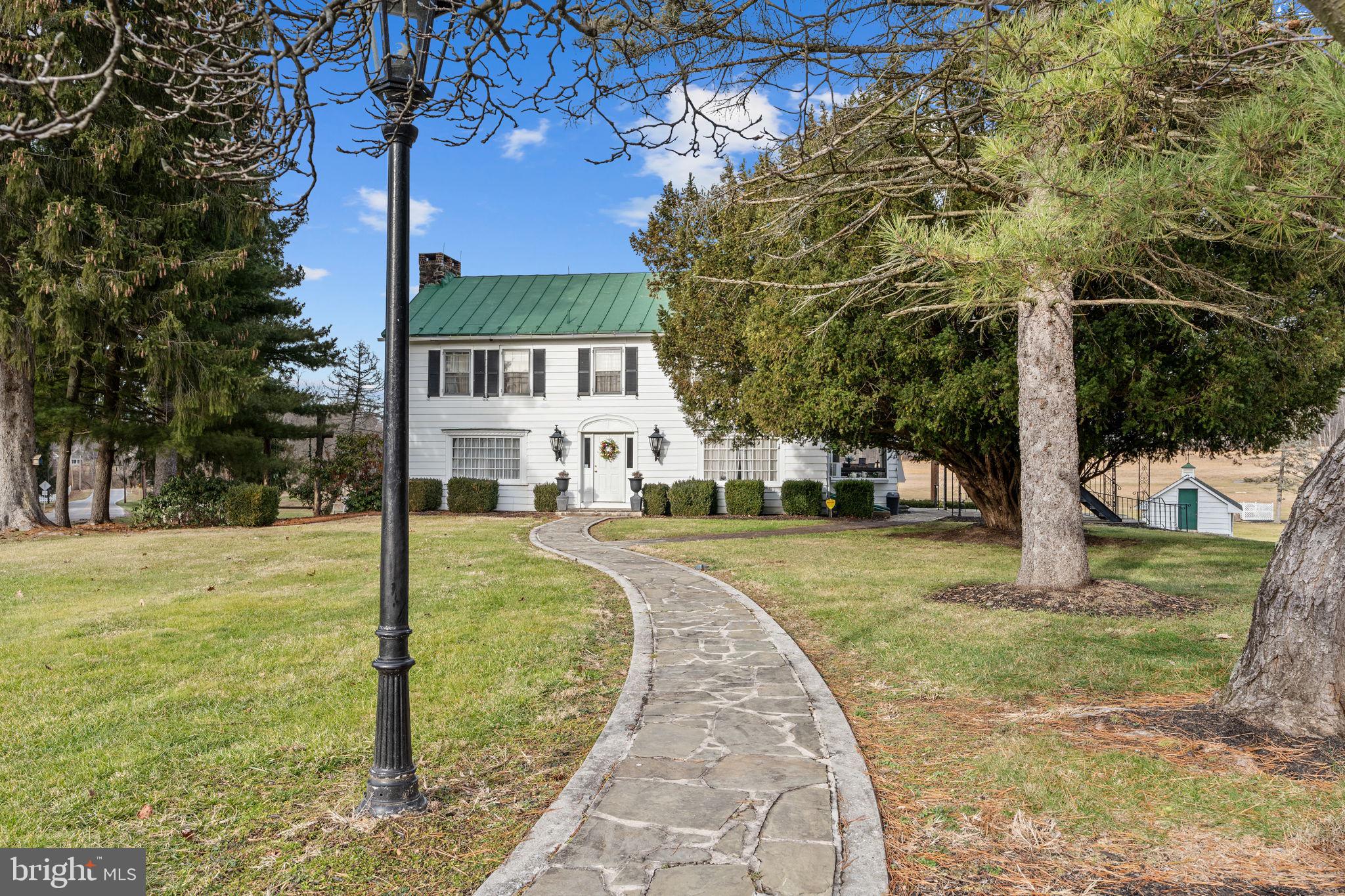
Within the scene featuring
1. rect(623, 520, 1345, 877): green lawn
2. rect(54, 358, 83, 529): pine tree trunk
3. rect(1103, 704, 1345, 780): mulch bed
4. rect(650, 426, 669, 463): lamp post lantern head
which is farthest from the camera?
rect(650, 426, 669, 463): lamp post lantern head

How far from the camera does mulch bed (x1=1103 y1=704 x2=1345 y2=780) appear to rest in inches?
150

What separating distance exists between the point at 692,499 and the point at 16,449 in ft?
49.1

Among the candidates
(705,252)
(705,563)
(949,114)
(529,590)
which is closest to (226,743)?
(529,590)

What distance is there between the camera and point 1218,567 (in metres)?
11.3

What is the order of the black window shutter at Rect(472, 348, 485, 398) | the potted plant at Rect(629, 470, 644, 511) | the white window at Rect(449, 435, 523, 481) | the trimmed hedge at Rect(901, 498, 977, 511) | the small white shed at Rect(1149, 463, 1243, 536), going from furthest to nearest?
1. the small white shed at Rect(1149, 463, 1243, 536)
2. the trimmed hedge at Rect(901, 498, 977, 511)
3. the black window shutter at Rect(472, 348, 485, 398)
4. the white window at Rect(449, 435, 523, 481)
5. the potted plant at Rect(629, 470, 644, 511)

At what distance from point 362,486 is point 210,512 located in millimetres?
5254

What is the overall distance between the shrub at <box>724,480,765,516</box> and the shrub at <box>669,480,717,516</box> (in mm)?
489

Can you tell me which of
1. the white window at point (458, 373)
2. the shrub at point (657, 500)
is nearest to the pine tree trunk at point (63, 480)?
the white window at point (458, 373)

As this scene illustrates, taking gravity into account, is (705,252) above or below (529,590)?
above

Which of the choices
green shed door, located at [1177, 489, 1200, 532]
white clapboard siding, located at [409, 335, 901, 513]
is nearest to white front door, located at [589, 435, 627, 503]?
white clapboard siding, located at [409, 335, 901, 513]

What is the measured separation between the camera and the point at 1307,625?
4270 mm

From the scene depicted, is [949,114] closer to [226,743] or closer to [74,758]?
[226,743]

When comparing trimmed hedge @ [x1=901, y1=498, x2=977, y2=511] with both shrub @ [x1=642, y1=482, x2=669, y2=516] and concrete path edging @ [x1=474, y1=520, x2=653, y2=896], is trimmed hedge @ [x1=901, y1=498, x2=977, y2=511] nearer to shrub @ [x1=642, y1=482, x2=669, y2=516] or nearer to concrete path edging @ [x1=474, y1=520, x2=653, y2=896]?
shrub @ [x1=642, y1=482, x2=669, y2=516]

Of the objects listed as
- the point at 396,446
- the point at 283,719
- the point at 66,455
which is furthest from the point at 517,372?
the point at 396,446
